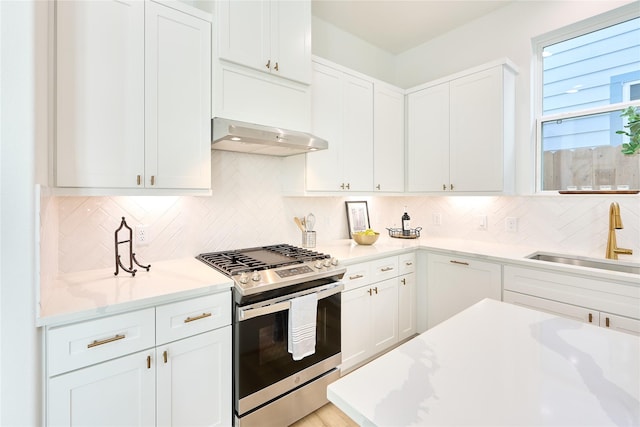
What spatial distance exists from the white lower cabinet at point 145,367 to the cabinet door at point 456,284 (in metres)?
1.86

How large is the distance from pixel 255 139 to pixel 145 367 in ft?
4.23

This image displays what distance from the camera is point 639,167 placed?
2.22 metres

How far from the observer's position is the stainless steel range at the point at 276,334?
5.41 ft

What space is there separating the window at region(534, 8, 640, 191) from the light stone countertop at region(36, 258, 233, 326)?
2775 mm

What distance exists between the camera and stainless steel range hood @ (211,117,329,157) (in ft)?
5.87

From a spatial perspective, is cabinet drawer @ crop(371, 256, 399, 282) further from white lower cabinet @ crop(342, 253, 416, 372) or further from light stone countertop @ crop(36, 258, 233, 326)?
light stone countertop @ crop(36, 258, 233, 326)

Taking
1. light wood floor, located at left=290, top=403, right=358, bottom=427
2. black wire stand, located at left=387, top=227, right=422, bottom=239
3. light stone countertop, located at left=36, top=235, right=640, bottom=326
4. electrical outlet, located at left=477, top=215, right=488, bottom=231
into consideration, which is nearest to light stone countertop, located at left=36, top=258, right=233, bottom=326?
light stone countertop, located at left=36, top=235, right=640, bottom=326

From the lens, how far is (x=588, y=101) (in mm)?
2455

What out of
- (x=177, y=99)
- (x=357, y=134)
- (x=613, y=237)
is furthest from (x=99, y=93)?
(x=613, y=237)

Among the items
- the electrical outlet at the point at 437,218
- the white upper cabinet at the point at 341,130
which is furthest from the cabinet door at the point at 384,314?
the electrical outlet at the point at 437,218

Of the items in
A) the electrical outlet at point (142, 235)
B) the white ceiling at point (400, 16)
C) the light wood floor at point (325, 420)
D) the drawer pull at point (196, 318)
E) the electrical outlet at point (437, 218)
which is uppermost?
the white ceiling at point (400, 16)

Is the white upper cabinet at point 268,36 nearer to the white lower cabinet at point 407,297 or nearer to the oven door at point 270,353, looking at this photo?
the oven door at point 270,353

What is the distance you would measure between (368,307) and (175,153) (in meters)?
1.74

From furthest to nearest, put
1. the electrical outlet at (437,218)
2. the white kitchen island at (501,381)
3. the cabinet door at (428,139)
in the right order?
the electrical outlet at (437,218) → the cabinet door at (428,139) → the white kitchen island at (501,381)
